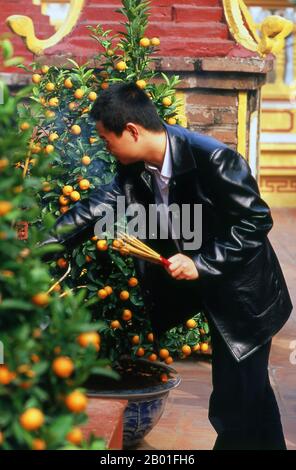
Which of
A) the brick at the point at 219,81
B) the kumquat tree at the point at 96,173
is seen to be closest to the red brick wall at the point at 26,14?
the brick at the point at 219,81

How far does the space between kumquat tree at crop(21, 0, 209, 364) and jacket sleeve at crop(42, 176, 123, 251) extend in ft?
1.34

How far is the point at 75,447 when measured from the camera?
2.36m

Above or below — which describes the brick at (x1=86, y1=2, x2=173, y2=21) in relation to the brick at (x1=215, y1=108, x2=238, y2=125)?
above

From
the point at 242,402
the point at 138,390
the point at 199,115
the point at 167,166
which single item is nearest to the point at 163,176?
the point at 167,166

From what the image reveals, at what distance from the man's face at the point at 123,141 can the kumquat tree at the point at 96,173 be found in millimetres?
949

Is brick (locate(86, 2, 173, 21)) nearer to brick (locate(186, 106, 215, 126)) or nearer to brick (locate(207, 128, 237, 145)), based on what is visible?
brick (locate(186, 106, 215, 126))

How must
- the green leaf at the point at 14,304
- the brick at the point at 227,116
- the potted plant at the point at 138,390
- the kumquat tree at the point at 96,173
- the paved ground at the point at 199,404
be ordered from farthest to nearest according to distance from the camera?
the brick at the point at 227,116 → the paved ground at the point at 199,404 → the kumquat tree at the point at 96,173 → the potted plant at the point at 138,390 → the green leaf at the point at 14,304

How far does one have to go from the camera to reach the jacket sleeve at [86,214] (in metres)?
4.27

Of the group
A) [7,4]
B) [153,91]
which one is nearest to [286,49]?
[7,4]

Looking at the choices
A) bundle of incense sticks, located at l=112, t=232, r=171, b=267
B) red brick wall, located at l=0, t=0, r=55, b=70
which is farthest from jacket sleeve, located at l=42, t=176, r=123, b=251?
red brick wall, located at l=0, t=0, r=55, b=70

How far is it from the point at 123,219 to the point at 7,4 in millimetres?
4786

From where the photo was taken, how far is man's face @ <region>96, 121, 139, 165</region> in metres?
3.82

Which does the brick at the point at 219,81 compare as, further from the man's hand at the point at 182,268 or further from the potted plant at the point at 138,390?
the man's hand at the point at 182,268
